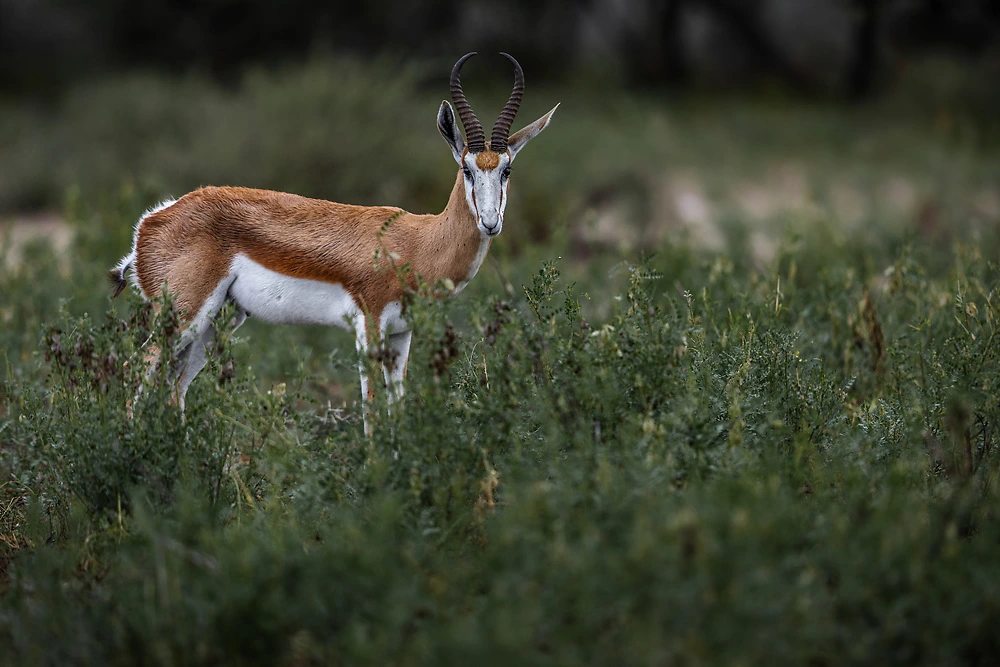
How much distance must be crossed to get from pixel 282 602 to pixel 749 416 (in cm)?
209

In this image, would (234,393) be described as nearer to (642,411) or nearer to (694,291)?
(642,411)

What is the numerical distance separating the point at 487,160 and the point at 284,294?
3.40ft

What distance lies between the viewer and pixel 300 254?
433 cm

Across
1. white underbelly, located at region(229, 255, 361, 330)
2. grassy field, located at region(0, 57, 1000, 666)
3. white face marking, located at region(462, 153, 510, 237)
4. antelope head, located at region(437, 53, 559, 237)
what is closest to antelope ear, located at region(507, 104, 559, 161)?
antelope head, located at region(437, 53, 559, 237)

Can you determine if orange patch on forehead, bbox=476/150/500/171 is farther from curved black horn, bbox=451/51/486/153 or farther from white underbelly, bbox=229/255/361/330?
white underbelly, bbox=229/255/361/330

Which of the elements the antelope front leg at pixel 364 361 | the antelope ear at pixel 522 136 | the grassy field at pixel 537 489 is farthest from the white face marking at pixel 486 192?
the antelope front leg at pixel 364 361

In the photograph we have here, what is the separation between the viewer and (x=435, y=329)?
3.44 metres

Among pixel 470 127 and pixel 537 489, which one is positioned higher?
pixel 470 127

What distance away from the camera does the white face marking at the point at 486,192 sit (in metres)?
3.99

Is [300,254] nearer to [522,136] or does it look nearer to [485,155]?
[485,155]

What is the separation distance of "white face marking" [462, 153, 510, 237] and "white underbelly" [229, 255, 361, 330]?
689 mm

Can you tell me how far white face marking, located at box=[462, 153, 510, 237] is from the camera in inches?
157

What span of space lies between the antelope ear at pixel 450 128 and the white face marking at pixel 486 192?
0.14 meters

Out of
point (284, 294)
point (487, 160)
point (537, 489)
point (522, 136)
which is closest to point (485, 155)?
point (487, 160)
